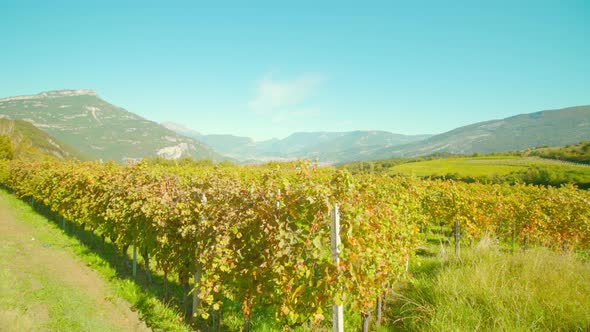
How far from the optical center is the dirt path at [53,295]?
5988 mm

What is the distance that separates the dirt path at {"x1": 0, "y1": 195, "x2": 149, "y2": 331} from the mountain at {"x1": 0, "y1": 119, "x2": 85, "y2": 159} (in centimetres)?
5173

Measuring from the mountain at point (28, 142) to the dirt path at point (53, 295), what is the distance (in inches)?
2037

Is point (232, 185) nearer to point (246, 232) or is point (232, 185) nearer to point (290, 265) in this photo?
Result: point (246, 232)

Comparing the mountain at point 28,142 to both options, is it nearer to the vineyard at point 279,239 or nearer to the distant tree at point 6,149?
the distant tree at point 6,149

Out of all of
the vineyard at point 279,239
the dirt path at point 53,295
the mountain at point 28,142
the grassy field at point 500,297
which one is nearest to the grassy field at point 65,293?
the dirt path at point 53,295

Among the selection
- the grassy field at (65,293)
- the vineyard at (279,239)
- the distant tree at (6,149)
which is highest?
the distant tree at (6,149)

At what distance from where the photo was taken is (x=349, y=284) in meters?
3.99

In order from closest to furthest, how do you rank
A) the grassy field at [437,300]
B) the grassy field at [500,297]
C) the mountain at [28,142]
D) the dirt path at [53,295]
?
the grassy field at [500,297], the grassy field at [437,300], the dirt path at [53,295], the mountain at [28,142]

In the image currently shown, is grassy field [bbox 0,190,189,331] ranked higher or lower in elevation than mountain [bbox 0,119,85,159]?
lower

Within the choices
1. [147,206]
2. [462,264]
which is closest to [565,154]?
[462,264]

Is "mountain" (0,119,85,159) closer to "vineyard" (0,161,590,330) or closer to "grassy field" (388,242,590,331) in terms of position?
"vineyard" (0,161,590,330)

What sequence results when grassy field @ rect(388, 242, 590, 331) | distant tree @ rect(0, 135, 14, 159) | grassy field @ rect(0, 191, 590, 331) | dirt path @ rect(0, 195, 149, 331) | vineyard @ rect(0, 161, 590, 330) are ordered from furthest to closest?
1. distant tree @ rect(0, 135, 14, 159)
2. dirt path @ rect(0, 195, 149, 331)
3. grassy field @ rect(0, 191, 590, 331)
4. grassy field @ rect(388, 242, 590, 331)
5. vineyard @ rect(0, 161, 590, 330)

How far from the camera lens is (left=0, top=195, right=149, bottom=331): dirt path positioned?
19.6 feet

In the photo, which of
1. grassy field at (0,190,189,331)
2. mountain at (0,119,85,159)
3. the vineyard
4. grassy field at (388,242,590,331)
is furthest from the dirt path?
mountain at (0,119,85,159)
